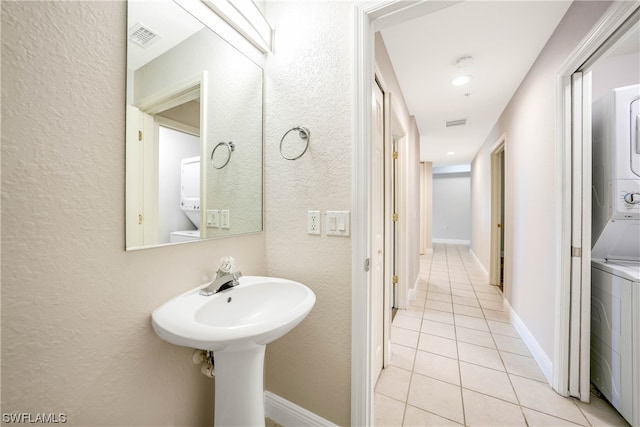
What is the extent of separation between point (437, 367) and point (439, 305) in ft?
4.20

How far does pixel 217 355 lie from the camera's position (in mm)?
961

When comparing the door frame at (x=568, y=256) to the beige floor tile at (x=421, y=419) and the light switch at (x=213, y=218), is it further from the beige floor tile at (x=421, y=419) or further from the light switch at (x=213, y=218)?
the light switch at (x=213, y=218)

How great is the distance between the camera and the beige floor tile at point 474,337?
2.12 metres

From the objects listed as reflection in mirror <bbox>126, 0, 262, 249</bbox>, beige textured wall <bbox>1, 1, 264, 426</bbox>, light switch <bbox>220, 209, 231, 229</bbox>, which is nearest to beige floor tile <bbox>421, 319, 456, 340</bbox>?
reflection in mirror <bbox>126, 0, 262, 249</bbox>

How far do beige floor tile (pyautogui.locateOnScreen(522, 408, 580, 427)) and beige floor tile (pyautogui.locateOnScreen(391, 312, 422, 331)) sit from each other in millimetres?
1007

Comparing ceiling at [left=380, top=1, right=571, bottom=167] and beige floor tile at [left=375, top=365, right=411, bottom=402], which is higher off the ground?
ceiling at [left=380, top=1, right=571, bottom=167]

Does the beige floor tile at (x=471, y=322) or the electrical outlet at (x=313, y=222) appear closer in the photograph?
the electrical outlet at (x=313, y=222)

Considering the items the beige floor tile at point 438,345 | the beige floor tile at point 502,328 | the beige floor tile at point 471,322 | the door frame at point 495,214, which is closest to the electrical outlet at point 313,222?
the beige floor tile at point 438,345

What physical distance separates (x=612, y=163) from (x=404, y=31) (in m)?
1.53

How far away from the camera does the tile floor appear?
1373 mm

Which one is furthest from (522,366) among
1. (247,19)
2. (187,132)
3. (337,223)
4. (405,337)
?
(247,19)

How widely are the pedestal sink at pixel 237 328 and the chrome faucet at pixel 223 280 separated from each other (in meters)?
0.02

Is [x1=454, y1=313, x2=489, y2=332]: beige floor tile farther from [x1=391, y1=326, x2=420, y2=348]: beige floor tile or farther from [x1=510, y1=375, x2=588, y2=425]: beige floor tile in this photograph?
[x1=510, y1=375, x2=588, y2=425]: beige floor tile

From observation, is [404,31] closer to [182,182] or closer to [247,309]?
[182,182]
